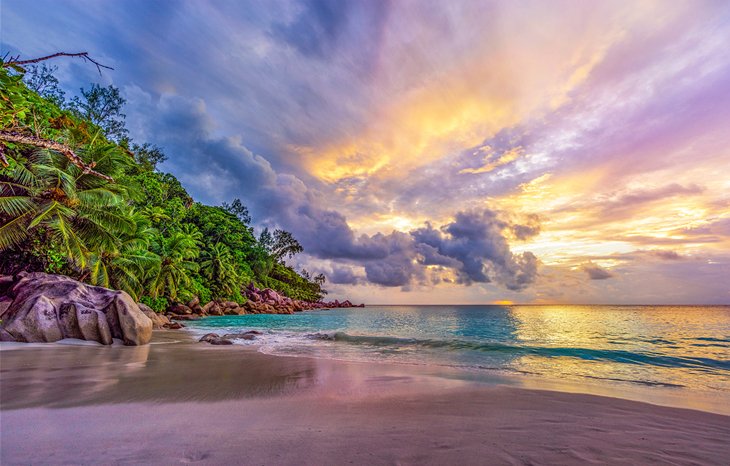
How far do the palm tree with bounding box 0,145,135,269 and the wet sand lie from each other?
9.29 m

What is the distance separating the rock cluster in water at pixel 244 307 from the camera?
38.5m

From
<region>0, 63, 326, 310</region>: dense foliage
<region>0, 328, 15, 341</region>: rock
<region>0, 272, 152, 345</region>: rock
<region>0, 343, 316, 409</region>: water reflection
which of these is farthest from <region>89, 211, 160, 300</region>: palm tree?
<region>0, 343, 316, 409</region>: water reflection

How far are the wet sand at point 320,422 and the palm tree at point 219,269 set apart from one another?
43685mm

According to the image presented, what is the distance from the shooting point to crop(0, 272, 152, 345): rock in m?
11.8

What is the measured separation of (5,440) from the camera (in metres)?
3.41

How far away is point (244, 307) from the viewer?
52.8 metres

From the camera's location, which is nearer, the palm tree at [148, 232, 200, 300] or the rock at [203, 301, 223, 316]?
the palm tree at [148, 232, 200, 300]

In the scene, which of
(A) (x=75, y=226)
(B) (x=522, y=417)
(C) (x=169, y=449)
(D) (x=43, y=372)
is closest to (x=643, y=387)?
(B) (x=522, y=417)

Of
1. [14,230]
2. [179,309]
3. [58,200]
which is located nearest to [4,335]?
[14,230]

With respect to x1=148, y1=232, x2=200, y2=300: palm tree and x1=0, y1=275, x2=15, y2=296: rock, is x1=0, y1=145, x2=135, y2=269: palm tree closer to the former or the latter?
x1=0, y1=275, x2=15, y2=296: rock

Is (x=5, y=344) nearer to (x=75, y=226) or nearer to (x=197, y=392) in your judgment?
(x=75, y=226)

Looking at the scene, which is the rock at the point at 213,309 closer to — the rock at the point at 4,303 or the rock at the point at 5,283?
the rock at the point at 5,283

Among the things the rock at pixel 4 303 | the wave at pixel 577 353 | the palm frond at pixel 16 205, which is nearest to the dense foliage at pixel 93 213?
the palm frond at pixel 16 205

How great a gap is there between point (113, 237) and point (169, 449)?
699 inches
